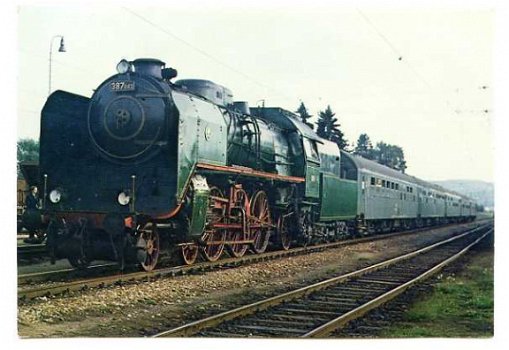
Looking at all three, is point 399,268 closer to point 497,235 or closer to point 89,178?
point 497,235

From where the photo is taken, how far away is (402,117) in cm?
932

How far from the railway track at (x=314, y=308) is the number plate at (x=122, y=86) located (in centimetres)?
386

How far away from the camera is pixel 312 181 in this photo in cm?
1434

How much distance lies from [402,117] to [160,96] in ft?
12.2

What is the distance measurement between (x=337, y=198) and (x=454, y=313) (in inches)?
344

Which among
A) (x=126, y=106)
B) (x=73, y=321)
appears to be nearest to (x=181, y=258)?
(x=126, y=106)

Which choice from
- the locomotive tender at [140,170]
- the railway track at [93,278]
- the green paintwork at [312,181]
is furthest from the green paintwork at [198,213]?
the green paintwork at [312,181]

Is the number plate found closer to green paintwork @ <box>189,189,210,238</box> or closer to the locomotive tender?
the locomotive tender

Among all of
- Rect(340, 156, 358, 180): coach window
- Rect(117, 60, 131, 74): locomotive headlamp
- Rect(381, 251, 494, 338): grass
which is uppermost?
Rect(117, 60, 131, 74): locomotive headlamp

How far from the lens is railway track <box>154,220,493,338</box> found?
6516 millimetres

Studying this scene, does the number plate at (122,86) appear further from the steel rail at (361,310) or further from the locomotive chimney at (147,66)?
the steel rail at (361,310)

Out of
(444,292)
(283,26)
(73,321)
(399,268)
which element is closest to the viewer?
(73,321)

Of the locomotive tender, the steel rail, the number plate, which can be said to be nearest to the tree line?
the locomotive tender

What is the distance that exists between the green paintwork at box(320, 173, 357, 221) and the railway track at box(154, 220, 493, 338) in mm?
4459
